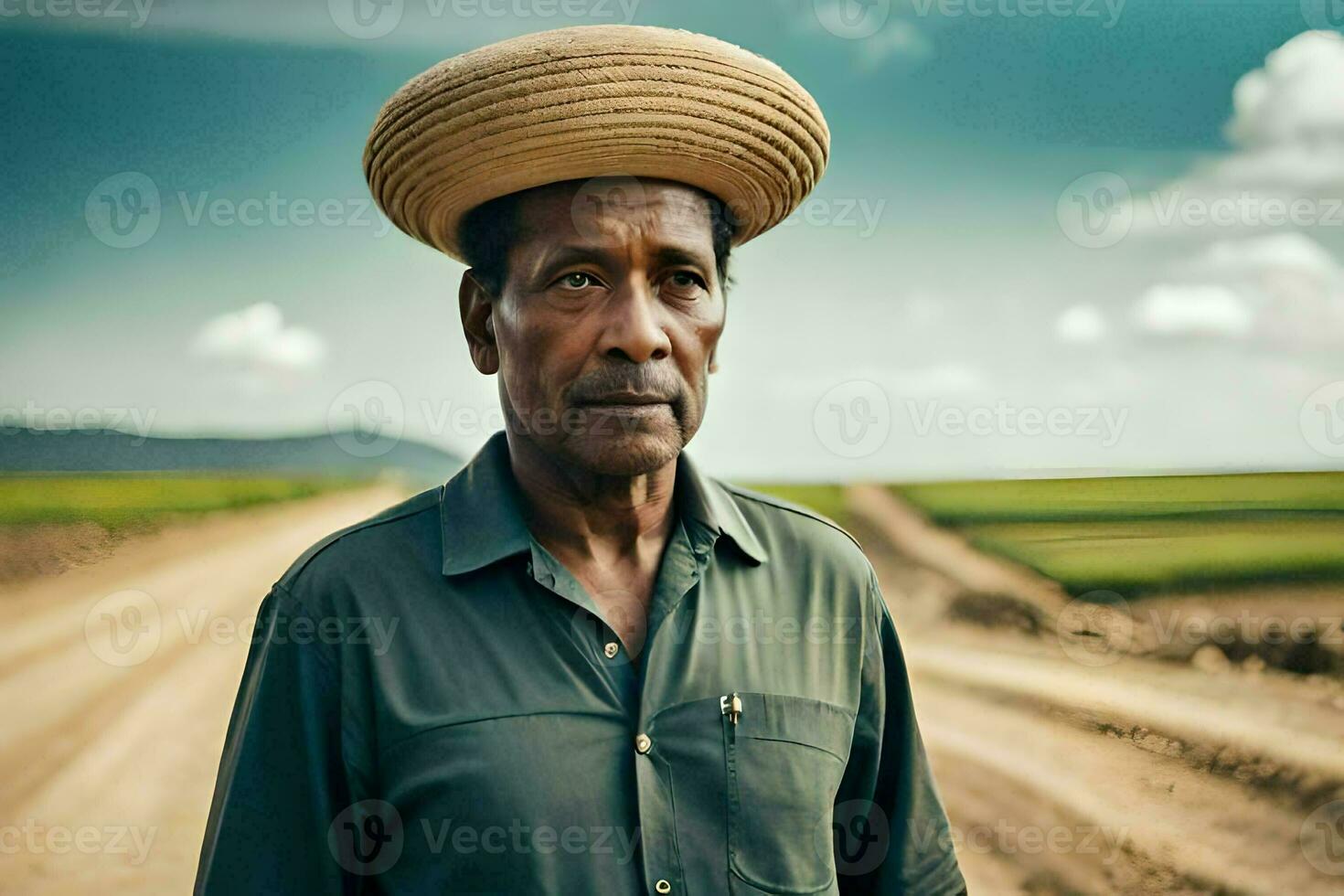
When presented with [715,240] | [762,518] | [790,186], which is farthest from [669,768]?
[790,186]

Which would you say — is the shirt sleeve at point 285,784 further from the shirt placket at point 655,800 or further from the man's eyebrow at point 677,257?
the man's eyebrow at point 677,257

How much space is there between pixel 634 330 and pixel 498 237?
310 mm

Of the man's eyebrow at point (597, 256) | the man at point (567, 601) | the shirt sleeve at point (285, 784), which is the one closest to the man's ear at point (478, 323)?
the man at point (567, 601)

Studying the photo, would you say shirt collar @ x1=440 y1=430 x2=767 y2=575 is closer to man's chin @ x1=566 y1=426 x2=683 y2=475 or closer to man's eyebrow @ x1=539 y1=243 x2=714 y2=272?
man's chin @ x1=566 y1=426 x2=683 y2=475

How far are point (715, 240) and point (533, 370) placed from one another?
15.1 inches

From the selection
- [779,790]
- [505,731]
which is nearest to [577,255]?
[505,731]

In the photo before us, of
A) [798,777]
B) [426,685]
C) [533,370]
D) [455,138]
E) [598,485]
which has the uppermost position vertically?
[455,138]

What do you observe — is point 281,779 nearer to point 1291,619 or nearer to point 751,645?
point 751,645

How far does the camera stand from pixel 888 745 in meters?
1.85

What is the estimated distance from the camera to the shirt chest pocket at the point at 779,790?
1.52 metres

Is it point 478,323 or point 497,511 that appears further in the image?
point 478,323

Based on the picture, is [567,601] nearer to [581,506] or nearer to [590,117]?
[581,506]

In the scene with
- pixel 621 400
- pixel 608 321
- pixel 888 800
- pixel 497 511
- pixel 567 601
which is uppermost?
pixel 608 321

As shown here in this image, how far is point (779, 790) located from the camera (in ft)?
5.08
